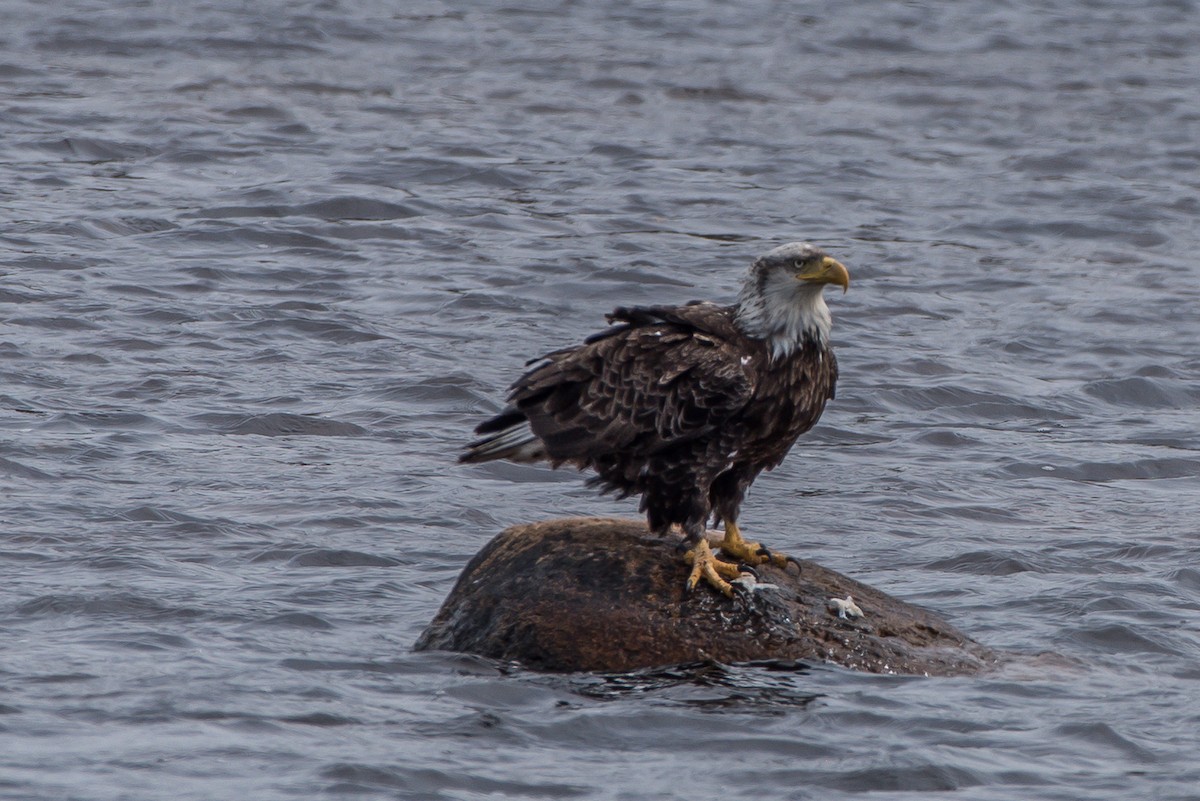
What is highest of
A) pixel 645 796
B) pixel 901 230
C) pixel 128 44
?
pixel 128 44

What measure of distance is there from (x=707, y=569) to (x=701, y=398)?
64cm

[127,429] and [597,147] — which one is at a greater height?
[597,147]

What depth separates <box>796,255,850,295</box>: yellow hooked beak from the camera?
7348mm

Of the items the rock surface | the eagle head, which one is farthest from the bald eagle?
the rock surface

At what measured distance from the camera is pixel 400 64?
741 inches

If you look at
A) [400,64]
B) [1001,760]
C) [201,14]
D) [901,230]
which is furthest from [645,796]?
[201,14]

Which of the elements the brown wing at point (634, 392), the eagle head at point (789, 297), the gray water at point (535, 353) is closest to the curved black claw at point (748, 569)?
the gray water at point (535, 353)

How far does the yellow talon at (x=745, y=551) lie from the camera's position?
25.3 ft

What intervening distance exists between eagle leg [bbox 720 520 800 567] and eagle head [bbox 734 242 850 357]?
789 mm

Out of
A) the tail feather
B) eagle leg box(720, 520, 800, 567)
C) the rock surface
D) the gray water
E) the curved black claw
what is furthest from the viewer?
the tail feather

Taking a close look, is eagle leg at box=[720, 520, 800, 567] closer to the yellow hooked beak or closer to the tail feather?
the tail feather

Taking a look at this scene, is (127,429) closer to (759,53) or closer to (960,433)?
(960,433)

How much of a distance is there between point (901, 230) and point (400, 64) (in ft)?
19.2

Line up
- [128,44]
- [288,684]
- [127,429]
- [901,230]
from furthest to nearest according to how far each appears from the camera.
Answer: [128,44] → [901,230] → [127,429] → [288,684]
